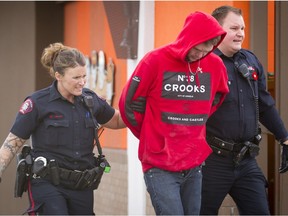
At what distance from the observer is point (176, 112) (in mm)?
4434

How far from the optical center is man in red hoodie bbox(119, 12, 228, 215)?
173 inches

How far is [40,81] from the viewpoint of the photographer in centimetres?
980

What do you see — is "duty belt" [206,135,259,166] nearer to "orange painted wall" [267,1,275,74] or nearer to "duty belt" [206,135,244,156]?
"duty belt" [206,135,244,156]

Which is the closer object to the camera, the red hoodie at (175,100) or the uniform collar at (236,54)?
the red hoodie at (175,100)

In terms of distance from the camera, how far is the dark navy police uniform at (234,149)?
4918 mm

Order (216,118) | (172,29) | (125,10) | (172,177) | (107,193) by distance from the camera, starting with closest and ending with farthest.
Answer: (172,177)
(216,118)
(172,29)
(125,10)
(107,193)

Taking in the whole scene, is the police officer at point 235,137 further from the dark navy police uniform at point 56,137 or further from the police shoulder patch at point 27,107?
the police shoulder patch at point 27,107

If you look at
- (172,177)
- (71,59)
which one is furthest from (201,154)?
(71,59)

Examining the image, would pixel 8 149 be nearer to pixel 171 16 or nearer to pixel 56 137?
pixel 56 137

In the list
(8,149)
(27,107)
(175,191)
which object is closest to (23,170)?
(8,149)

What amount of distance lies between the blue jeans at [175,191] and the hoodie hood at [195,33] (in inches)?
30.8

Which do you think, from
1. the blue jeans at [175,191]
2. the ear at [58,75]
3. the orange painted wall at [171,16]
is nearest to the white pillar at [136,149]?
the orange painted wall at [171,16]

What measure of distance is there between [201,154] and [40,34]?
574 cm

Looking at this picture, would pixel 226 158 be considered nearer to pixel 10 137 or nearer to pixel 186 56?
pixel 186 56
